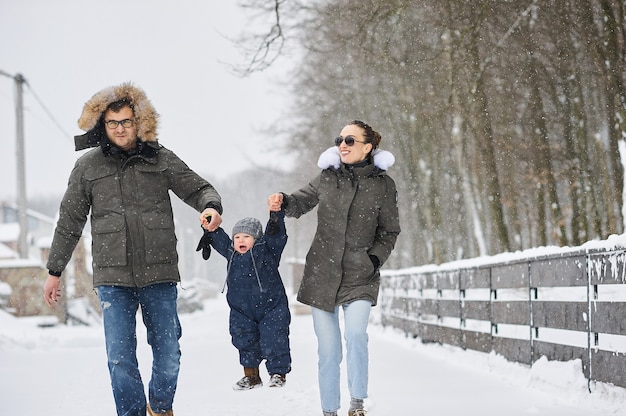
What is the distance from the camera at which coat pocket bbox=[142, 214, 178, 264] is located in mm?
5352

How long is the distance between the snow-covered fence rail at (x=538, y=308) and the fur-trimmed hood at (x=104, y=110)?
3.45 meters

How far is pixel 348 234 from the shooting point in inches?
233

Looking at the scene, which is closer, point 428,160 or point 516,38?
point 516,38

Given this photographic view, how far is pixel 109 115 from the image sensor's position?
5.48 m

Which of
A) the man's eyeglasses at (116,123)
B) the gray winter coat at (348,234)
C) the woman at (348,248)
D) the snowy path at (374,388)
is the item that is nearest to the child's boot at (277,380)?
the snowy path at (374,388)

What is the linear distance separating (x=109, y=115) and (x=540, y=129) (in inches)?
665

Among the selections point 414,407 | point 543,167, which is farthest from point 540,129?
point 414,407

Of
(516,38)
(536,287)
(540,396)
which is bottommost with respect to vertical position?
(540,396)

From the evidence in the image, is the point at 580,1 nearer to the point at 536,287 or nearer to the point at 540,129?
the point at 540,129

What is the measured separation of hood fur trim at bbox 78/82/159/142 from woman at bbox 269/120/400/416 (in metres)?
0.89

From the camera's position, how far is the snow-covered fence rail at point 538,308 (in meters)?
6.75

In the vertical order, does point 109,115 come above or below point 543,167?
below

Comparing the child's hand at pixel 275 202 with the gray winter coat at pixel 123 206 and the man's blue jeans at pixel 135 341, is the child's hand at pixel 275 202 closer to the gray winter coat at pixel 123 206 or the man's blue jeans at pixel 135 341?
the gray winter coat at pixel 123 206

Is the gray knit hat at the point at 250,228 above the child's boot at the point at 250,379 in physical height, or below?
above
